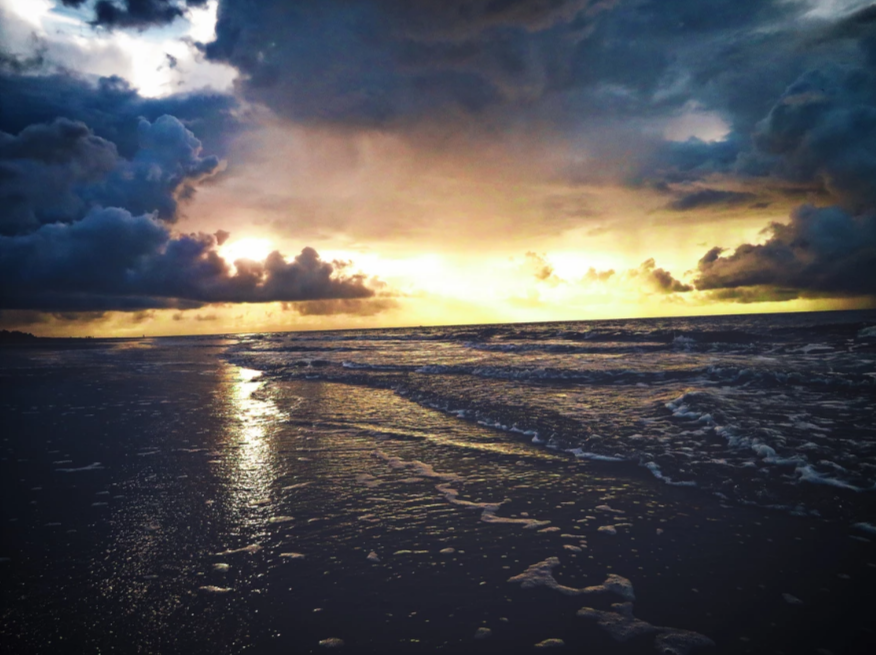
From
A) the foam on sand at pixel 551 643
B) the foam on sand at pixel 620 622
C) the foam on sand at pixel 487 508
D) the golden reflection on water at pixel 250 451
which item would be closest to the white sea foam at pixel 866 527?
the foam on sand at pixel 620 622

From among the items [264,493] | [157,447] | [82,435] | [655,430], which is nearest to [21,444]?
[82,435]

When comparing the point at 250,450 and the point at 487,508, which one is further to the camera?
the point at 250,450

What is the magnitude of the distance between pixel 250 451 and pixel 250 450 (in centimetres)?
8

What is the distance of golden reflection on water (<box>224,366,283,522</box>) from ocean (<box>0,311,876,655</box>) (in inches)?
3.0

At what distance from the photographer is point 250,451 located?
8.48 meters

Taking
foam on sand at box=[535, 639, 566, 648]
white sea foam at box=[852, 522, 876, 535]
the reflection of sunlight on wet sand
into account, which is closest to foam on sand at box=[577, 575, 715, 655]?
foam on sand at box=[535, 639, 566, 648]

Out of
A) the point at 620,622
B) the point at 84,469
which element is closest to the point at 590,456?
the point at 620,622

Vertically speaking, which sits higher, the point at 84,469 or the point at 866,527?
the point at 866,527

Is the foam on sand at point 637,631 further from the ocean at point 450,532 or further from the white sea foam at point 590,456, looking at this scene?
the white sea foam at point 590,456

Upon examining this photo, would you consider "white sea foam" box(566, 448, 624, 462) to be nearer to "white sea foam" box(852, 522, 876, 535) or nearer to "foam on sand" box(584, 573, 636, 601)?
"white sea foam" box(852, 522, 876, 535)

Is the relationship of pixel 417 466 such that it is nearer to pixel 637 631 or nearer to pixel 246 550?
pixel 246 550

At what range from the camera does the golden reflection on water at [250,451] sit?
19.9 ft

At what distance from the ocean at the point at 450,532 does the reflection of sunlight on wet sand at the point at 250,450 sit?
7 cm

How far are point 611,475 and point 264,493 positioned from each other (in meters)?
5.25
